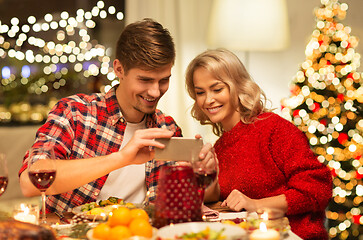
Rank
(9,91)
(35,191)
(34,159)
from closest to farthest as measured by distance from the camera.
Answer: (34,159), (35,191), (9,91)

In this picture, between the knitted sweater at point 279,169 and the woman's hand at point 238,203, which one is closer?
the woman's hand at point 238,203

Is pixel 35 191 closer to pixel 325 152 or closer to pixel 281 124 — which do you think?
pixel 281 124

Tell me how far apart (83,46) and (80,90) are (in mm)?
501

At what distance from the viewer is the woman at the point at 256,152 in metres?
2.09

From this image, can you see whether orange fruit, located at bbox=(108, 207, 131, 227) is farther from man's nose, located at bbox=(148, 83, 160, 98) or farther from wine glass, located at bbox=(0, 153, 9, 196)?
man's nose, located at bbox=(148, 83, 160, 98)

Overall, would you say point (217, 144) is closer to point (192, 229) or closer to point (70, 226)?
point (70, 226)

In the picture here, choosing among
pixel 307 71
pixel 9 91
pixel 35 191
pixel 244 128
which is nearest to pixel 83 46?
pixel 9 91

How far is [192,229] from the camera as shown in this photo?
Answer: 121 centimetres

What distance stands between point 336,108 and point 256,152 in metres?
1.86

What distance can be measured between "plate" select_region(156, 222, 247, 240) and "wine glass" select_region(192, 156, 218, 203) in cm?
18

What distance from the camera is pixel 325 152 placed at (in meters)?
3.91

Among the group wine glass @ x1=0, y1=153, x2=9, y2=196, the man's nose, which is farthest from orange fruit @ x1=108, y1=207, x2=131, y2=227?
the man's nose

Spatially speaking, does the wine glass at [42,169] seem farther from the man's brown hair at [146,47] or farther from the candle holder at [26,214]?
the man's brown hair at [146,47]

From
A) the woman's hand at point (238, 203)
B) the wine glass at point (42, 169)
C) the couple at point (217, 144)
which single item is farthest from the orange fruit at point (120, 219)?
the couple at point (217, 144)
